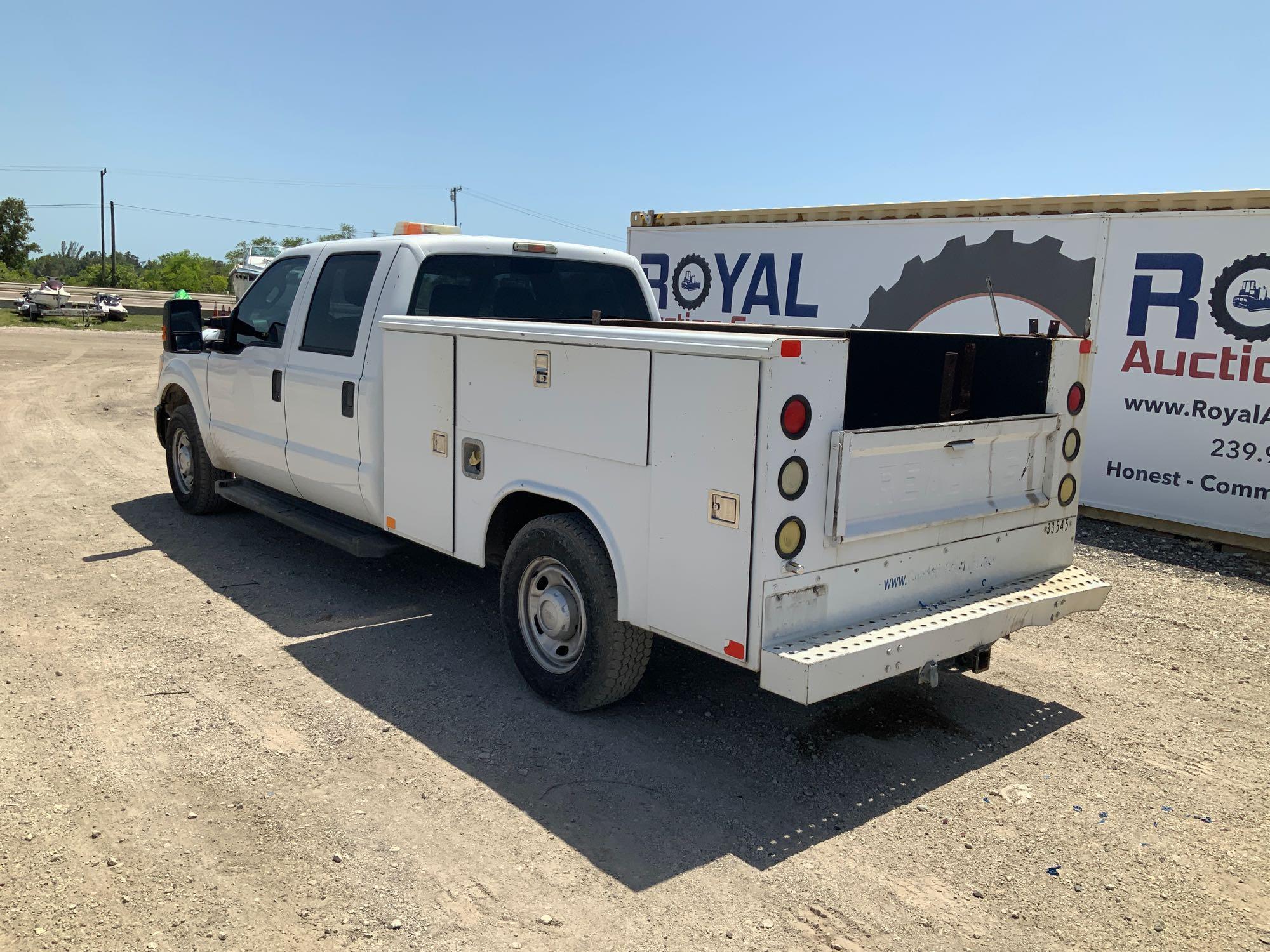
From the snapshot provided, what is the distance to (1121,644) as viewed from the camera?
20.3 ft

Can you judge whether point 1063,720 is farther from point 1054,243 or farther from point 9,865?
point 1054,243

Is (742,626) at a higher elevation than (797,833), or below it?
higher

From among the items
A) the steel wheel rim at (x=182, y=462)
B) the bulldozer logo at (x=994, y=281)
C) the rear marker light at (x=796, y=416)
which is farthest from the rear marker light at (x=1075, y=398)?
the steel wheel rim at (x=182, y=462)

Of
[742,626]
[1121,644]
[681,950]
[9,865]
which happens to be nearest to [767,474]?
[742,626]

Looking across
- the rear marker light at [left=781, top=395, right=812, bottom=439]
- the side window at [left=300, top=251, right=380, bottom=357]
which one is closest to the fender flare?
the rear marker light at [left=781, top=395, right=812, bottom=439]

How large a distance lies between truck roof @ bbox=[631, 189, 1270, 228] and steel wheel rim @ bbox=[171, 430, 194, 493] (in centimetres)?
690

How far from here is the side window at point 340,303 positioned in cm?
623

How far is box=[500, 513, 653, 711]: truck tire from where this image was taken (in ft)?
14.9

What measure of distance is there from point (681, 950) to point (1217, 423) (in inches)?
305

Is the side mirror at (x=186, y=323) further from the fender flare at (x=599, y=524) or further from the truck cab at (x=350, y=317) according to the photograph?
the fender flare at (x=599, y=524)

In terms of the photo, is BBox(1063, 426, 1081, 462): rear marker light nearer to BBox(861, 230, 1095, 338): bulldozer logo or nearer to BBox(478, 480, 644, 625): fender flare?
BBox(478, 480, 644, 625): fender flare

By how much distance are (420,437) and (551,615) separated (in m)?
1.33

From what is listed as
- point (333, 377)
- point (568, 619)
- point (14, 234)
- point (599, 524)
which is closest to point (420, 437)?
point (333, 377)

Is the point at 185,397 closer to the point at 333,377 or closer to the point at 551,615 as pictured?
the point at 333,377
